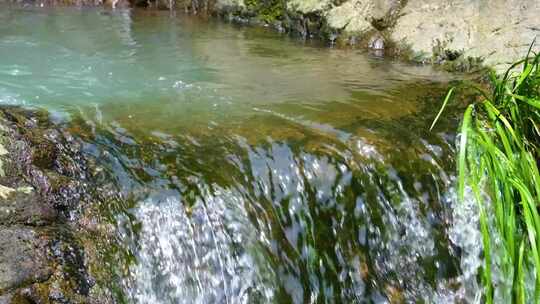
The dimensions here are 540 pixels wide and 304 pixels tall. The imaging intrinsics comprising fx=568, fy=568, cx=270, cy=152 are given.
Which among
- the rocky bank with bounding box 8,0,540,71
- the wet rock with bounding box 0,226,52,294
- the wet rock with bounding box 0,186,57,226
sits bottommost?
the wet rock with bounding box 0,226,52,294

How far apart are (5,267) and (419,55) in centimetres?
450

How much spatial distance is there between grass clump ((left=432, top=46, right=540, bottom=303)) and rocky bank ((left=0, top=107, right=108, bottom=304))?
185 centimetres

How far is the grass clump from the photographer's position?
2.84 meters

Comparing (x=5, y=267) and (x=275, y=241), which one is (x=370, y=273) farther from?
(x=5, y=267)

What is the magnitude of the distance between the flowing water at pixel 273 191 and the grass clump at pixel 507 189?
0.15 m

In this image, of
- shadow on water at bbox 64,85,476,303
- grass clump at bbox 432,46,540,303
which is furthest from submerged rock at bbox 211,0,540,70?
shadow on water at bbox 64,85,476,303

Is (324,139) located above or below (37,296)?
above

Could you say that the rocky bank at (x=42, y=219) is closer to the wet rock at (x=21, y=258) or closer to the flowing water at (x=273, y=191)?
the wet rock at (x=21, y=258)

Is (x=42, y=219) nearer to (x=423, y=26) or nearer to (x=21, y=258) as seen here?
(x=21, y=258)

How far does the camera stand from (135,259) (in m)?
2.60

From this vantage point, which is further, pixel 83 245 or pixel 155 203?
pixel 155 203

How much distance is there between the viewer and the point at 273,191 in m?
2.99

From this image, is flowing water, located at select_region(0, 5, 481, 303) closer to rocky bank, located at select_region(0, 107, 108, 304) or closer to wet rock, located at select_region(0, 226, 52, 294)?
rocky bank, located at select_region(0, 107, 108, 304)

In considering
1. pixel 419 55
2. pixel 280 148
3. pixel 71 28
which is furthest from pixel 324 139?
pixel 71 28
